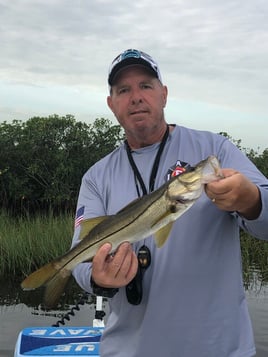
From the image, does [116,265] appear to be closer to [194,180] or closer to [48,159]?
[194,180]

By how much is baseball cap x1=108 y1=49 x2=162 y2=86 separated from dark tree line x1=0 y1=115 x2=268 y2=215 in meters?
18.5

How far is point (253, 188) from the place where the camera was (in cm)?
214

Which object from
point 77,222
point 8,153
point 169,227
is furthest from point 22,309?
point 8,153

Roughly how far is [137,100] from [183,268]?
0.95 metres

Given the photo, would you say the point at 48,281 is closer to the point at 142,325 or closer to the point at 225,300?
the point at 142,325

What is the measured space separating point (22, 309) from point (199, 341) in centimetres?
835

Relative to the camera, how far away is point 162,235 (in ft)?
7.44

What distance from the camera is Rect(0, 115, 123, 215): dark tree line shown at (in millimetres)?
21969

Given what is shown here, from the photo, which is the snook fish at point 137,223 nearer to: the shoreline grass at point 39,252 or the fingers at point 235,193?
the fingers at point 235,193

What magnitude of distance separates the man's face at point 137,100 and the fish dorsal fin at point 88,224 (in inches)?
21.7

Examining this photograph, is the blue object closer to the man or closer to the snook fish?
the man

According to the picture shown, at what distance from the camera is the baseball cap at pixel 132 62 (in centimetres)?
286

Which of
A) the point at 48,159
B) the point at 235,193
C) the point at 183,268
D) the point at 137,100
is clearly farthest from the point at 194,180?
the point at 48,159

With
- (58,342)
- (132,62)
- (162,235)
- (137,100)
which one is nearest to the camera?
(162,235)
